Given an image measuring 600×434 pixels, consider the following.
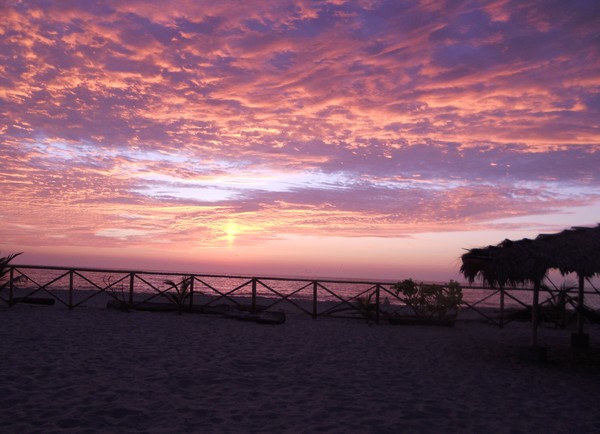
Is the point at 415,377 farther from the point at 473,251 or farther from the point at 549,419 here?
the point at 473,251

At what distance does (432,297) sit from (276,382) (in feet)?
28.8

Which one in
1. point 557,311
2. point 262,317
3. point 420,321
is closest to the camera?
point 262,317

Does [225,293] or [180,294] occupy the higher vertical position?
[180,294]

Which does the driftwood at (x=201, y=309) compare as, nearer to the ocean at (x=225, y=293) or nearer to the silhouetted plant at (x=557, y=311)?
the ocean at (x=225, y=293)

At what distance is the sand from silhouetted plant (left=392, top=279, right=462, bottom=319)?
2418mm

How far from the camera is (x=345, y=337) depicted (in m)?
11.2

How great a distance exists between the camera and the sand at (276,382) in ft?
16.7

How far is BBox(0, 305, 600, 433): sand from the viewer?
5.10 m

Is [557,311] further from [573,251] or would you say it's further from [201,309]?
[201,309]

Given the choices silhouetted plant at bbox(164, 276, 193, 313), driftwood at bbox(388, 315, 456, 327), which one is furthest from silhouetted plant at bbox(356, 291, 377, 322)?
silhouetted plant at bbox(164, 276, 193, 313)

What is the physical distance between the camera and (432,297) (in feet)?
47.2

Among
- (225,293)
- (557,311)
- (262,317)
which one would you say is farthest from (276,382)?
(225,293)

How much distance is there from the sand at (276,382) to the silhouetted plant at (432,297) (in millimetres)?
2418

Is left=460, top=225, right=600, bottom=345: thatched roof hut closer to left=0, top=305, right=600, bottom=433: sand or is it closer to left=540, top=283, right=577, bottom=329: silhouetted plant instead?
left=0, top=305, right=600, bottom=433: sand
